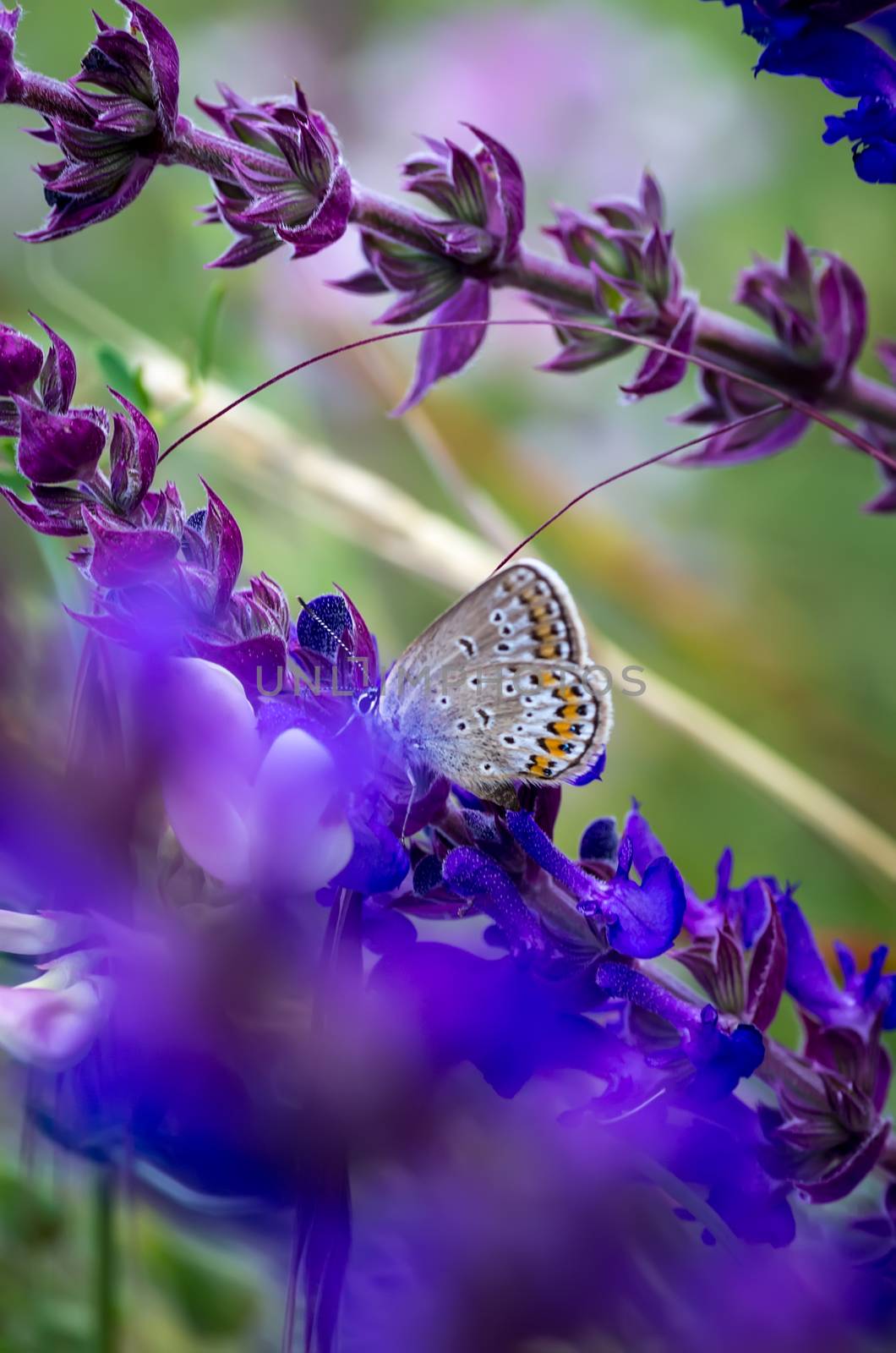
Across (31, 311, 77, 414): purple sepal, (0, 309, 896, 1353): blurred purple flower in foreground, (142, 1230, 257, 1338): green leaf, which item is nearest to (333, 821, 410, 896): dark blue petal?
(0, 309, 896, 1353): blurred purple flower in foreground

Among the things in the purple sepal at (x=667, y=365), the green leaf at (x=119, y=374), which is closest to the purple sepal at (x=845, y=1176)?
the purple sepal at (x=667, y=365)

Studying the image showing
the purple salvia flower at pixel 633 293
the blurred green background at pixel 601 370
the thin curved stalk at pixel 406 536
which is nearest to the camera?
the purple salvia flower at pixel 633 293

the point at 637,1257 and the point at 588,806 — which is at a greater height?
the point at 637,1257

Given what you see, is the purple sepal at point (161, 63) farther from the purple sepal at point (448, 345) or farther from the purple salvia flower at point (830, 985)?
the purple salvia flower at point (830, 985)

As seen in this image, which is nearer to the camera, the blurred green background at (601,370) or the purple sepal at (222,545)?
the purple sepal at (222,545)

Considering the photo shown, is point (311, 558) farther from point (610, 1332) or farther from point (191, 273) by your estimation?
point (610, 1332)

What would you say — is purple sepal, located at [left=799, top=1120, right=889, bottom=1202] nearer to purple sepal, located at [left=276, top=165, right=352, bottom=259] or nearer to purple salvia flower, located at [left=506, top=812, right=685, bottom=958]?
purple salvia flower, located at [left=506, top=812, right=685, bottom=958]

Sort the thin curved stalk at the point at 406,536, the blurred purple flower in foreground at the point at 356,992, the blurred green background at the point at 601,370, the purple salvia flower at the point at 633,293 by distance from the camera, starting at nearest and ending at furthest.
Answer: the blurred purple flower in foreground at the point at 356,992, the purple salvia flower at the point at 633,293, the thin curved stalk at the point at 406,536, the blurred green background at the point at 601,370

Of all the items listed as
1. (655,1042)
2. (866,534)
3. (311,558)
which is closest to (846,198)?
(866,534)
